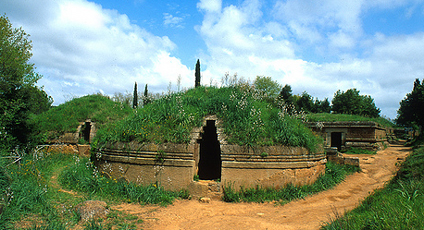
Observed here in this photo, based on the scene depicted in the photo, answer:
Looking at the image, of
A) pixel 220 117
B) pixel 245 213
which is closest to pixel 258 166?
pixel 245 213

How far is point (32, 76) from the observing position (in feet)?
60.8

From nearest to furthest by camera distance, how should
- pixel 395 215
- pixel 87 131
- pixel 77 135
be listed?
pixel 395 215
pixel 77 135
pixel 87 131

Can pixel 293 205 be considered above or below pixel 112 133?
below

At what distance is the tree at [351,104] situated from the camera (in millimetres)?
39719

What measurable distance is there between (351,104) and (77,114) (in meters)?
40.3

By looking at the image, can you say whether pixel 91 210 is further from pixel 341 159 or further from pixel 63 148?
pixel 341 159

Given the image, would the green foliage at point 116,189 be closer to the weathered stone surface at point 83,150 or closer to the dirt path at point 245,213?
the dirt path at point 245,213

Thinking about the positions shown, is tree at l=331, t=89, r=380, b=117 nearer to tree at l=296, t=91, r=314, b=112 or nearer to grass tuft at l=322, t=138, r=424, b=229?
tree at l=296, t=91, r=314, b=112

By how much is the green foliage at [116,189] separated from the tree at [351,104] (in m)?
39.4

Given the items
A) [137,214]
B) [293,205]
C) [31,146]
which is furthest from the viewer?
[31,146]

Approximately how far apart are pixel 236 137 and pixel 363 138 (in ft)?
48.0

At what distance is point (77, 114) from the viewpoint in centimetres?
1588

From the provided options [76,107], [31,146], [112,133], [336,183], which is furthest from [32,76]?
[336,183]

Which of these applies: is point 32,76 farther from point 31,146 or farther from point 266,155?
point 266,155
